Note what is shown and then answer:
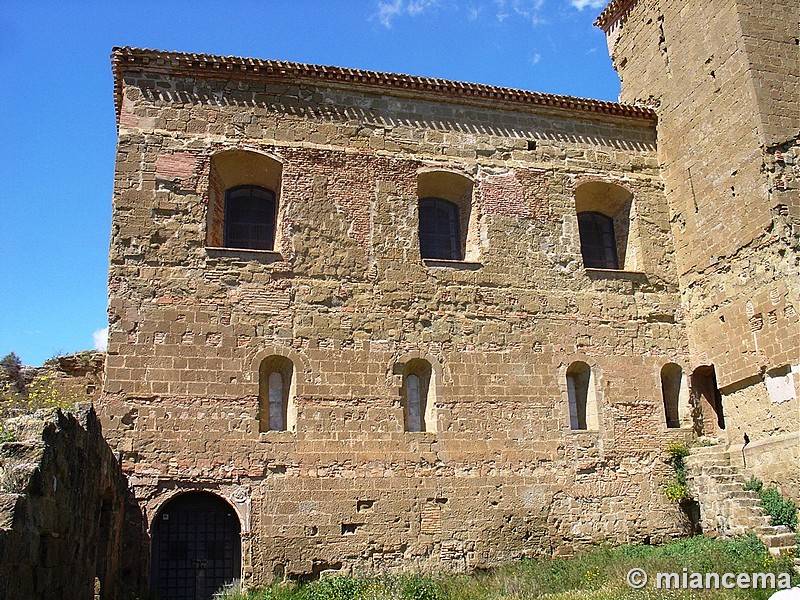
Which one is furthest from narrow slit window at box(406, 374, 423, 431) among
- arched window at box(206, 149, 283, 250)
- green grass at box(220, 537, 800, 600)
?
arched window at box(206, 149, 283, 250)

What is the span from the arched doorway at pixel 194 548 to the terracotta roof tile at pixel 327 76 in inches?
291

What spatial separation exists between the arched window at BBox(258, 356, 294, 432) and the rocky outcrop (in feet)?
7.88

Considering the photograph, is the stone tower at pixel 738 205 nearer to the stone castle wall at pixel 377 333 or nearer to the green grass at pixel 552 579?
the stone castle wall at pixel 377 333

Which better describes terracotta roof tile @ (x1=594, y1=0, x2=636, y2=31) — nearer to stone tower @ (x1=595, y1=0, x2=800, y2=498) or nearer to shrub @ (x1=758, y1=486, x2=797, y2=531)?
stone tower @ (x1=595, y1=0, x2=800, y2=498)

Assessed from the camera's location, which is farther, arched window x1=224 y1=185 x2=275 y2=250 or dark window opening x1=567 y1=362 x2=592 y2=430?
dark window opening x1=567 y1=362 x2=592 y2=430

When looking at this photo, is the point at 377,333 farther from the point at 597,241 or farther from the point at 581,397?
the point at 597,241

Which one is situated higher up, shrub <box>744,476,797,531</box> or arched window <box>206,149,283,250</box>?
arched window <box>206,149,283,250</box>

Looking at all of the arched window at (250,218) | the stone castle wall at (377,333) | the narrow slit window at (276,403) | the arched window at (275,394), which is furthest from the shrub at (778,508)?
the arched window at (250,218)

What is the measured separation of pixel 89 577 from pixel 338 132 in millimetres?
8699

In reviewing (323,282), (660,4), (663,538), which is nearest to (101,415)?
(323,282)

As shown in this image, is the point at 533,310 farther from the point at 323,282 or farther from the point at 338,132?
the point at 338,132

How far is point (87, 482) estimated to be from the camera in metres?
9.48

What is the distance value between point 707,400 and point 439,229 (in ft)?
20.0

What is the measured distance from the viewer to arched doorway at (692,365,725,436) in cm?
1477
